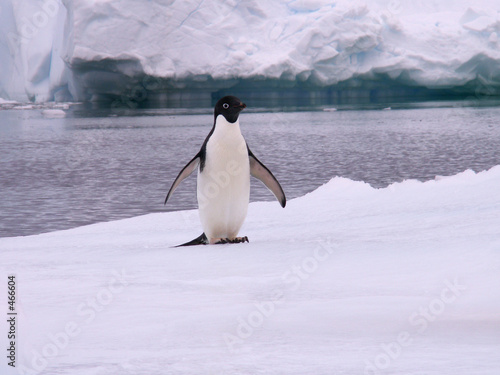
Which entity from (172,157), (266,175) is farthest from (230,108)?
(172,157)

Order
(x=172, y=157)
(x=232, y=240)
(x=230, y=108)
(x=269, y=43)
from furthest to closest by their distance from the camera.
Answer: (x=269, y=43), (x=172, y=157), (x=232, y=240), (x=230, y=108)

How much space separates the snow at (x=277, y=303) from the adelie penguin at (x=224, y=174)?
1.01 feet

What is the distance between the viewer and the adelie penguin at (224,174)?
3.46 m

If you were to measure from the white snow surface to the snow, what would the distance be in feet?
87.6

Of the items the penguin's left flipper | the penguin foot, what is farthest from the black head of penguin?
the penguin foot

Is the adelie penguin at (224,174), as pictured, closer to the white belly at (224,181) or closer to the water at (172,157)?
the white belly at (224,181)

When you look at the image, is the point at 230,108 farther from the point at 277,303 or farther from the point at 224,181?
the point at 277,303

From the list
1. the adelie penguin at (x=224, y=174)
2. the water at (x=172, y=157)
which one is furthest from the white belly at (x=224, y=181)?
the water at (x=172, y=157)

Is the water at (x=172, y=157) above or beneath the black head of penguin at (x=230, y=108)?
beneath

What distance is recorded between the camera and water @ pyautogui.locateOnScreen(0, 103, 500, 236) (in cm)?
930

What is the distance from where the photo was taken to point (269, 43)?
31234 millimetres

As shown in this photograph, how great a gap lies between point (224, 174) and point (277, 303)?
151 cm

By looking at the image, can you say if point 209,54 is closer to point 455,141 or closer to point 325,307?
point 455,141

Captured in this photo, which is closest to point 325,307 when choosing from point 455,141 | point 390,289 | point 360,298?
point 360,298
